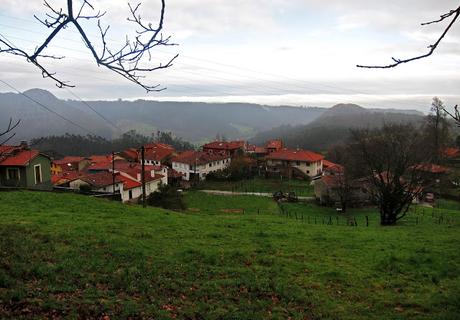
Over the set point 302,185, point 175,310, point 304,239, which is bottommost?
point 302,185

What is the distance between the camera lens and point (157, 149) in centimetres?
9156

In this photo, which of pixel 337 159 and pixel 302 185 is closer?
pixel 302 185

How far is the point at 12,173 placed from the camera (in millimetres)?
30969

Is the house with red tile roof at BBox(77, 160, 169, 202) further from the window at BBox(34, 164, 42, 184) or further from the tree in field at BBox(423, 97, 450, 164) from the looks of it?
the tree in field at BBox(423, 97, 450, 164)

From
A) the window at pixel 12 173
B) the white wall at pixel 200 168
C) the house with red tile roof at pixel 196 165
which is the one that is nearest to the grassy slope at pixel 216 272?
the window at pixel 12 173

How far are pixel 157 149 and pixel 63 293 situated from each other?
277 feet

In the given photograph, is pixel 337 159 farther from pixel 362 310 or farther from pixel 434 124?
pixel 362 310

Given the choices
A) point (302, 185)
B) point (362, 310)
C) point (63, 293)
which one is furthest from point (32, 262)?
point (302, 185)

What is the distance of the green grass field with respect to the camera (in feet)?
196

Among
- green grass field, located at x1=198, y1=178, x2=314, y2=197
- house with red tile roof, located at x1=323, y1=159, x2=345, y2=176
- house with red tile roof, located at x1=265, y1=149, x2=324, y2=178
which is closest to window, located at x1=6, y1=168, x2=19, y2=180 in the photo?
house with red tile roof, located at x1=323, y1=159, x2=345, y2=176

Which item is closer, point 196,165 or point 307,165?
point 196,165

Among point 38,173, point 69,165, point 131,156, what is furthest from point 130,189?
point 131,156

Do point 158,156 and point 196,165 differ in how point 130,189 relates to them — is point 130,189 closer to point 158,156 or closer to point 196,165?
point 196,165

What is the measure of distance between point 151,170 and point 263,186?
19.0m
